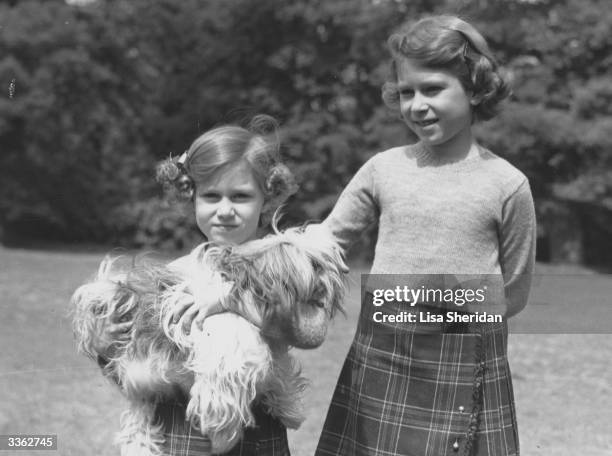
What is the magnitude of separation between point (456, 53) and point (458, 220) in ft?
1.33

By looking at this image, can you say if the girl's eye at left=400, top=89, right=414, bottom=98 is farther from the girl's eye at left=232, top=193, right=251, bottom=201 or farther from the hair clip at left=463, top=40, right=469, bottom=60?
the girl's eye at left=232, top=193, right=251, bottom=201

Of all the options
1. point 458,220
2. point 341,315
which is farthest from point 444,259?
point 341,315

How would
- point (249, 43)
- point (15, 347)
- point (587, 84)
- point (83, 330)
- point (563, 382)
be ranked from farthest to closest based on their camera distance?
point (249, 43), point (587, 84), point (15, 347), point (563, 382), point (83, 330)

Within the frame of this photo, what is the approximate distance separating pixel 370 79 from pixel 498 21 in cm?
284

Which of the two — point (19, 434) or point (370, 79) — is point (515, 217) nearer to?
point (19, 434)

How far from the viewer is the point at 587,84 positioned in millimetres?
11703

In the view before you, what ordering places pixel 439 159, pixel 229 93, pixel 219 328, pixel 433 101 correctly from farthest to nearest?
pixel 229 93 → pixel 439 159 → pixel 433 101 → pixel 219 328

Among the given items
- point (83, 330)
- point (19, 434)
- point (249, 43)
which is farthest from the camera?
point (249, 43)

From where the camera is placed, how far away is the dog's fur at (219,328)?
1679mm

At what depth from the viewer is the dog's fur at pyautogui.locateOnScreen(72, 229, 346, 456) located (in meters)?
1.68

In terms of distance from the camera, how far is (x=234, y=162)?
6.30 feet

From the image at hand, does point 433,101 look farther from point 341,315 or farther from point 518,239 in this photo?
point 341,315

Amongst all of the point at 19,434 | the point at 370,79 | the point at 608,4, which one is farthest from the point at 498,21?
the point at 19,434

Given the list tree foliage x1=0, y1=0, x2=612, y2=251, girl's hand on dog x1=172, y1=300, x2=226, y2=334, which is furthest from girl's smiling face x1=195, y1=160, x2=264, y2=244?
tree foliage x1=0, y1=0, x2=612, y2=251
